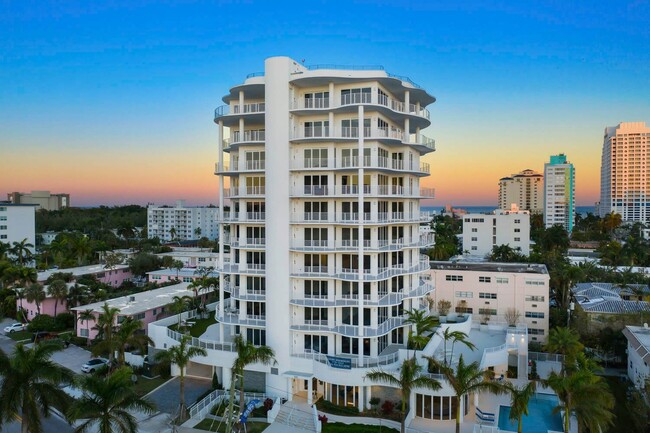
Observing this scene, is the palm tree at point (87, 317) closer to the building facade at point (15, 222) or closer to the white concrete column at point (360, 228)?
the white concrete column at point (360, 228)

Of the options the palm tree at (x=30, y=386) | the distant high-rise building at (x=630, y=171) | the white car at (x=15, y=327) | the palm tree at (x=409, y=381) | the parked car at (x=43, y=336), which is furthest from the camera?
the distant high-rise building at (x=630, y=171)

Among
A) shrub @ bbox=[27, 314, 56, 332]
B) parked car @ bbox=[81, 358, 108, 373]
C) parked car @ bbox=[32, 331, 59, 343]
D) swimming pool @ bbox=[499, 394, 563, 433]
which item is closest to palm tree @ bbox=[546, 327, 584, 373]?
swimming pool @ bbox=[499, 394, 563, 433]

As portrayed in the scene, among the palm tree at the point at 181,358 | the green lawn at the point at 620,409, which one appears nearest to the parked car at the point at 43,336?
the palm tree at the point at 181,358

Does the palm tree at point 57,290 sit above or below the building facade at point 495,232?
below

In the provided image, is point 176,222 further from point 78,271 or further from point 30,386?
point 30,386

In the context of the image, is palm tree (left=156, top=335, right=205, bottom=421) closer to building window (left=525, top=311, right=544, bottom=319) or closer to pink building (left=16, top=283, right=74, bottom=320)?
pink building (left=16, top=283, right=74, bottom=320)

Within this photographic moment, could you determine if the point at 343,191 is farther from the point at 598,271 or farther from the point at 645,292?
the point at 598,271
